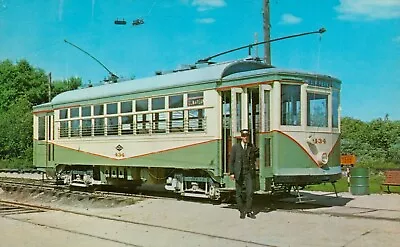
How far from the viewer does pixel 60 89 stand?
3728 cm

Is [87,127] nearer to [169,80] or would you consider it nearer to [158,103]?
[158,103]

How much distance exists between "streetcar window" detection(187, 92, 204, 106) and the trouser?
2598 millimetres

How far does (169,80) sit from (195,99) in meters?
1.38

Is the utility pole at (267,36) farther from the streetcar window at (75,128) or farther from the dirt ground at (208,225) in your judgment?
the streetcar window at (75,128)

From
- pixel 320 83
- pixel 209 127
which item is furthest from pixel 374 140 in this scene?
pixel 209 127

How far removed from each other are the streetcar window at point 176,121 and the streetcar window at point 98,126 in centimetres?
321

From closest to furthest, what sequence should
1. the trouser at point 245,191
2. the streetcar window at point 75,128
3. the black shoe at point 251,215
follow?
the black shoe at point 251,215, the trouser at point 245,191, the streetcar window at point 75,128

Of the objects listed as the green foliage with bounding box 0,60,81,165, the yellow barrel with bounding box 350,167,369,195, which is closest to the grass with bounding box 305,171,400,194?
the yellow barrel with bounding box 350,167,369,195

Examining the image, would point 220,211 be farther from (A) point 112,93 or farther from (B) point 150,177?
(A) point 112,93

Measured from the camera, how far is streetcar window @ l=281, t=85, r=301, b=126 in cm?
1202

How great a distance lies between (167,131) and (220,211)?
119 inches

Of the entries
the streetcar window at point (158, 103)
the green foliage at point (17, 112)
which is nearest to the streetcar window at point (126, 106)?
the streetcar window at point (158, 103)

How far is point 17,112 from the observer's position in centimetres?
2914

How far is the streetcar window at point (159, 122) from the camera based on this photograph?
47.1 ft
